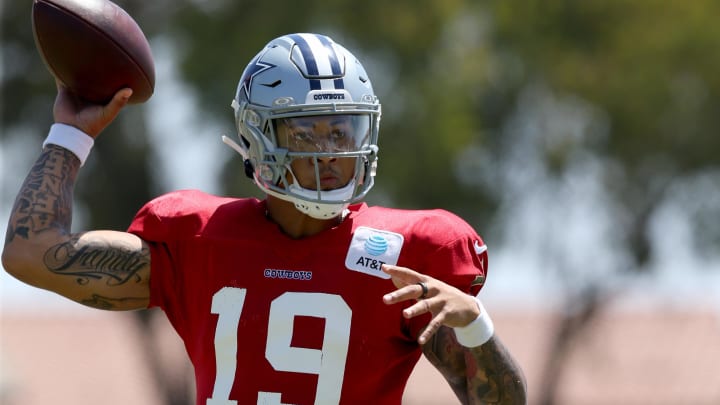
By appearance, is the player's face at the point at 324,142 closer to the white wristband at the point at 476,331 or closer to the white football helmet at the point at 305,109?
the white football helmet at the point at 305,109

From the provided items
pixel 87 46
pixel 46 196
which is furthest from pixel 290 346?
pixel 87 46

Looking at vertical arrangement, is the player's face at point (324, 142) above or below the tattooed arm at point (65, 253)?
above

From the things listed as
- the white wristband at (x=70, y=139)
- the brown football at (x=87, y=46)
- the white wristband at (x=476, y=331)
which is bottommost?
the white wristband at (x=476, y=331)

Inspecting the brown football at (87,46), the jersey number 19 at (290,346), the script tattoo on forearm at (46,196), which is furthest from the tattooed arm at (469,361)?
the brown football at (87,46)

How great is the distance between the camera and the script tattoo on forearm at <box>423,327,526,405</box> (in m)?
3.60

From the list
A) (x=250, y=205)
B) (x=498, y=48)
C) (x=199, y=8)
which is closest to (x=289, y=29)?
(x=199, y=8)

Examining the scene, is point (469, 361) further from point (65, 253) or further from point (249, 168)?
point (65, 253)

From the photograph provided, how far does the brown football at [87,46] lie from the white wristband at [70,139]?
131mm

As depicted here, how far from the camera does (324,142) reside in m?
3.78

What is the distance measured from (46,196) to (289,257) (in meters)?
0.75

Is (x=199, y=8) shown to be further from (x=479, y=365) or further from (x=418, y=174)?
(x=479, y=365)

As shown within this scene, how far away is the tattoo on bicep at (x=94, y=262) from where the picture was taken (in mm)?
3775

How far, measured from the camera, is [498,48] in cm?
1477

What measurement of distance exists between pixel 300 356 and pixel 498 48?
11.5 meters
